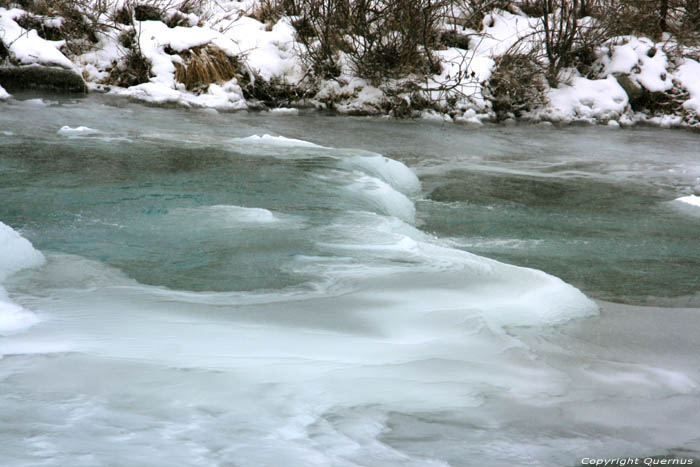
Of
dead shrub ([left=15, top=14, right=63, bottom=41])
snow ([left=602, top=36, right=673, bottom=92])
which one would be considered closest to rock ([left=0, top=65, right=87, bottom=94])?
dead shrub ([left=15, top=14, right=63, bottom=41])

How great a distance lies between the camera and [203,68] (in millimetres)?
9219

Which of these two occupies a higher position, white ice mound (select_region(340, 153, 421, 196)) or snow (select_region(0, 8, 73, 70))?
snow (select_region(0, 8, 73, 70))

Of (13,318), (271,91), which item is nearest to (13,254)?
(13,318)

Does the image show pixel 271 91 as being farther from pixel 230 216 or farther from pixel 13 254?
pixel 13 254

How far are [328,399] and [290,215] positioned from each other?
214 centimetres

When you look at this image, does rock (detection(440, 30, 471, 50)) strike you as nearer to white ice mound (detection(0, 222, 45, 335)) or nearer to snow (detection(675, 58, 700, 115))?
snow (detection(675, 58, 700, 115))

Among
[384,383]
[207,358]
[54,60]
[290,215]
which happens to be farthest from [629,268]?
[54,60]

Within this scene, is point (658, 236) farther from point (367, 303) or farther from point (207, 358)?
point (207, 358)

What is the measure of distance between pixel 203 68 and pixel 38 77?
80.3 inches

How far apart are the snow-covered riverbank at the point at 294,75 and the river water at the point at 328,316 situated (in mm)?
4139

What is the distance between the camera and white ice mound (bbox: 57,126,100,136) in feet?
19.1

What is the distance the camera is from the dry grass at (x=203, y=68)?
920 cm

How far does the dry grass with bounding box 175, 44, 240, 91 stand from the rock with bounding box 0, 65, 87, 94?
1.35m

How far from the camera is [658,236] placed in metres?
4.00
